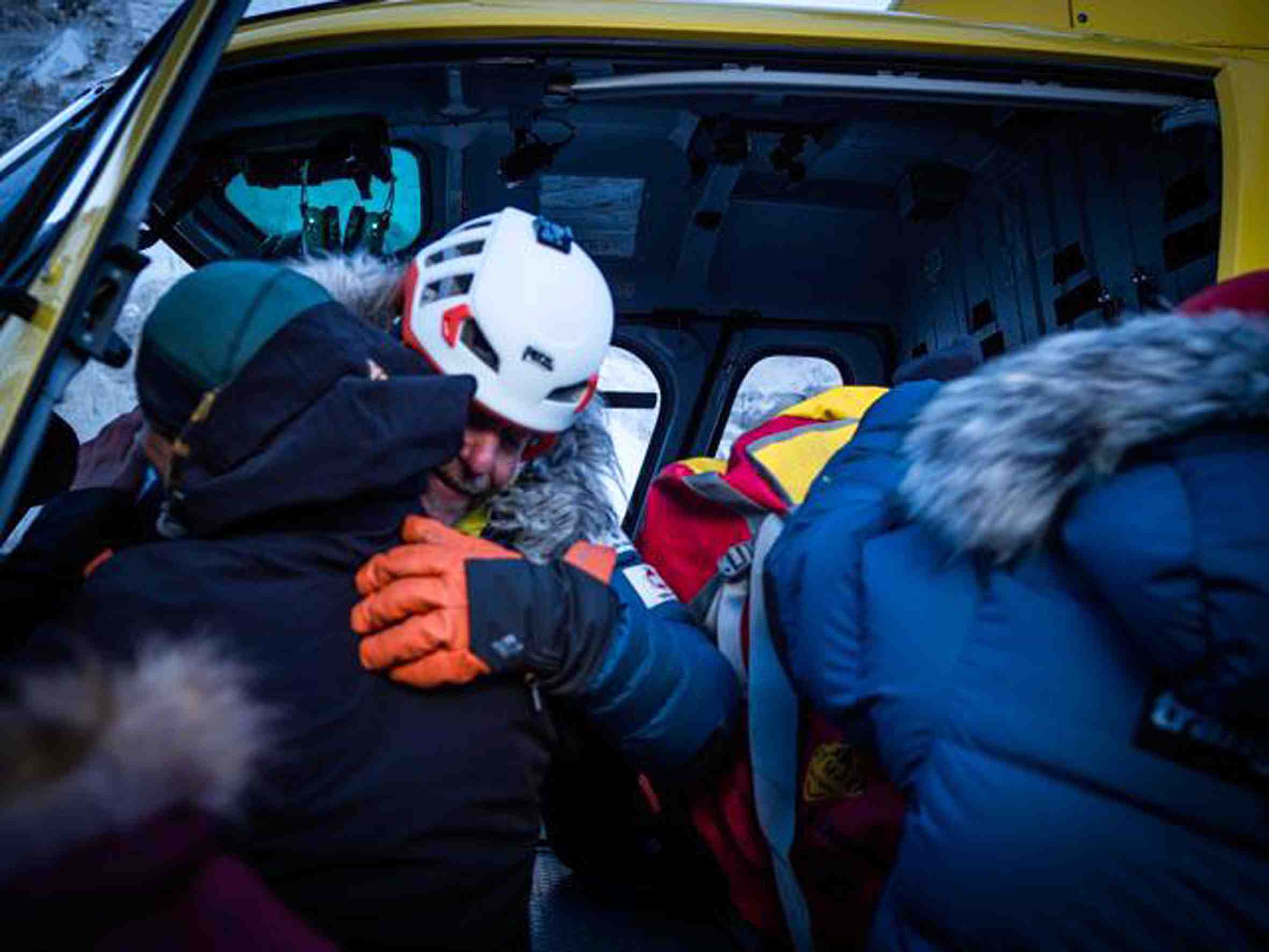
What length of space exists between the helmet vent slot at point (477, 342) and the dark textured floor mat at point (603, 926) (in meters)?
1.35

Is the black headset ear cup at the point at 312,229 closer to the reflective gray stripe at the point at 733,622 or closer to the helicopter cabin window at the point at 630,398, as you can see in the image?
the helicopter cabin window at the point at 630,398

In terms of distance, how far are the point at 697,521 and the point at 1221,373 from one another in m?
1.42

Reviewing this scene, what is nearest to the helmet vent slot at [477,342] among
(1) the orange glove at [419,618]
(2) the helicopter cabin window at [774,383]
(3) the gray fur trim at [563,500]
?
(3) the gray fur trim at [563,500]

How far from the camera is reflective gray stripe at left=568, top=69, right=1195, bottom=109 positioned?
7.54 feet

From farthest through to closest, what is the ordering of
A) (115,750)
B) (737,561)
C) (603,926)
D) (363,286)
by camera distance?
(363,286) → (603,926) → (737,561) → (115,750)

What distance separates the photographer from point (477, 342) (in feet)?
6.66

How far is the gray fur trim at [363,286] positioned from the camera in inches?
89.0

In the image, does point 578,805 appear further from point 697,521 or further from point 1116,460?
point 1116,460

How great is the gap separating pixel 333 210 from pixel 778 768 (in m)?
2.65

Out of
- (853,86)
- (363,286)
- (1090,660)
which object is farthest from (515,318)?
(1090,660)

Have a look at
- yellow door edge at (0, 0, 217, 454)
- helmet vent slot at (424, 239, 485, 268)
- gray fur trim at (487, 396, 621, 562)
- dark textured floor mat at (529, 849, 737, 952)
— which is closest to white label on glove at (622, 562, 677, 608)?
gray fur trim at (487, 396, 621, 562)

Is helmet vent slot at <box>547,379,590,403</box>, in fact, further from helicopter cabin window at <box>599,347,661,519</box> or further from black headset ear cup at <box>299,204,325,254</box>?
helicopter cabin window at <box>599,347,661,519</box>

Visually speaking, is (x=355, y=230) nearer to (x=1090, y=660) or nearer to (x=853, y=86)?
(x=853, y=86)

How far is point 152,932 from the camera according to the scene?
19.7 inches
